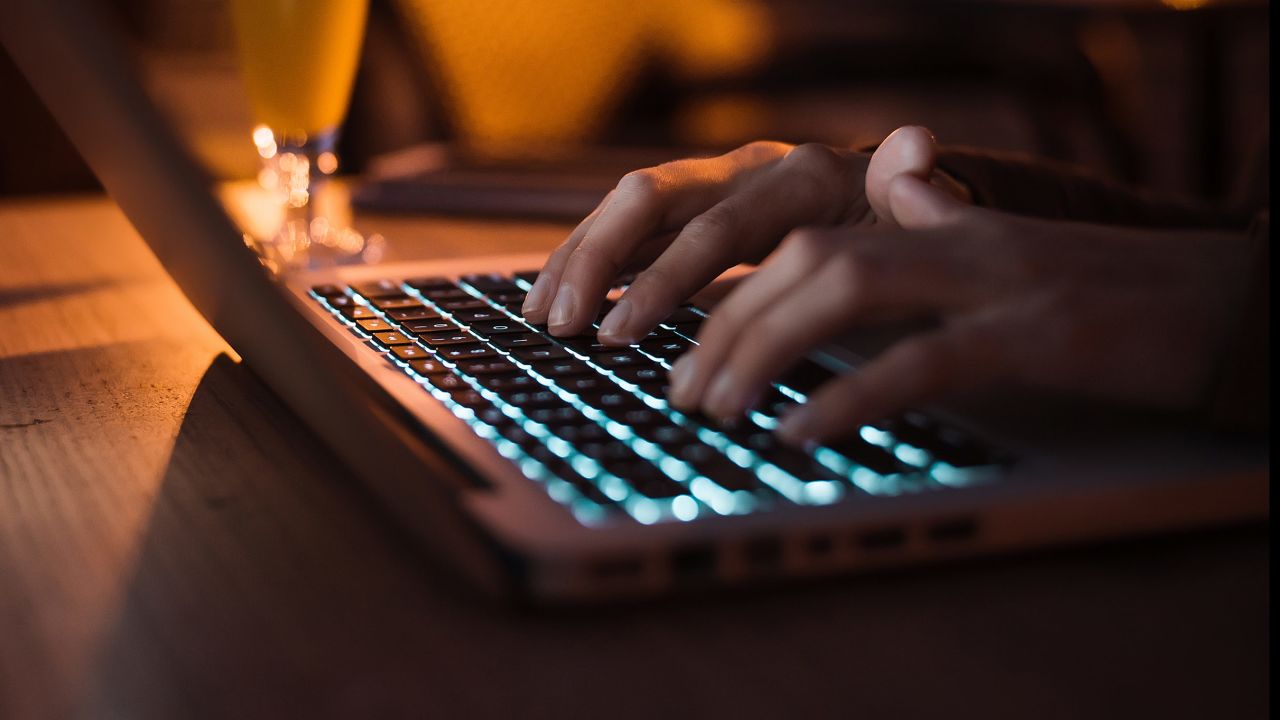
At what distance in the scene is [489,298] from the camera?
773mm

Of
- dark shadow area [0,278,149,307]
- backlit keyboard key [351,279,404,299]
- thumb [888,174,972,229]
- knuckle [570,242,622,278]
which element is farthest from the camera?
dark shadow area [0,278,149,307]

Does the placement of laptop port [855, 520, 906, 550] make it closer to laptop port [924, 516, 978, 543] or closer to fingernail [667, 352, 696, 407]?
Answer: laptop port [924, 516, 978, 543]

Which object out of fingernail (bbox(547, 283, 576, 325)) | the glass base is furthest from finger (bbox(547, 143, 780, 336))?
the glass base

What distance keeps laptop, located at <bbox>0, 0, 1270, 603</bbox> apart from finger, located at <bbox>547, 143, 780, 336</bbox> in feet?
0.29

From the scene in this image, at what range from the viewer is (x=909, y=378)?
0.46 meters

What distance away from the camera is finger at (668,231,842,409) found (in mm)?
500

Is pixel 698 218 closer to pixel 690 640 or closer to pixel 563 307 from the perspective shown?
pixel 563 307

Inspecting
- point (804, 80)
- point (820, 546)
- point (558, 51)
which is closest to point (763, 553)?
point (820, 546)

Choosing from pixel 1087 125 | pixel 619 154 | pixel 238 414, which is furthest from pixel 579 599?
pixel 1087 125

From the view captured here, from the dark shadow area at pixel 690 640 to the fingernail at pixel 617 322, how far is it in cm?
22

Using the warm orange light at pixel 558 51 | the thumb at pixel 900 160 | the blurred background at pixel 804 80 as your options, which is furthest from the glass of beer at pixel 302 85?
the blurred background at pixel 804 80

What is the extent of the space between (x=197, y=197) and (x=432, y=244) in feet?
2.37

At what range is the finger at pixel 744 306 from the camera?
50cm

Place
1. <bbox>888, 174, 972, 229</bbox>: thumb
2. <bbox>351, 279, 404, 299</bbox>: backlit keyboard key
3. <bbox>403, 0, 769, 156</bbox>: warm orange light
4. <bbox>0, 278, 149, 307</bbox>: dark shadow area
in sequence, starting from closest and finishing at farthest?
<bbox>888, 174, 972, 229</bbox>: thumb < <bbox>351, 279, 404, 299</bbox>: backlit keyboard key < <bbox>0, 278, 149, 307</bbox>: dark shadow area < <bbox>403, 0, 769, 156</bbox>: warm orange light
